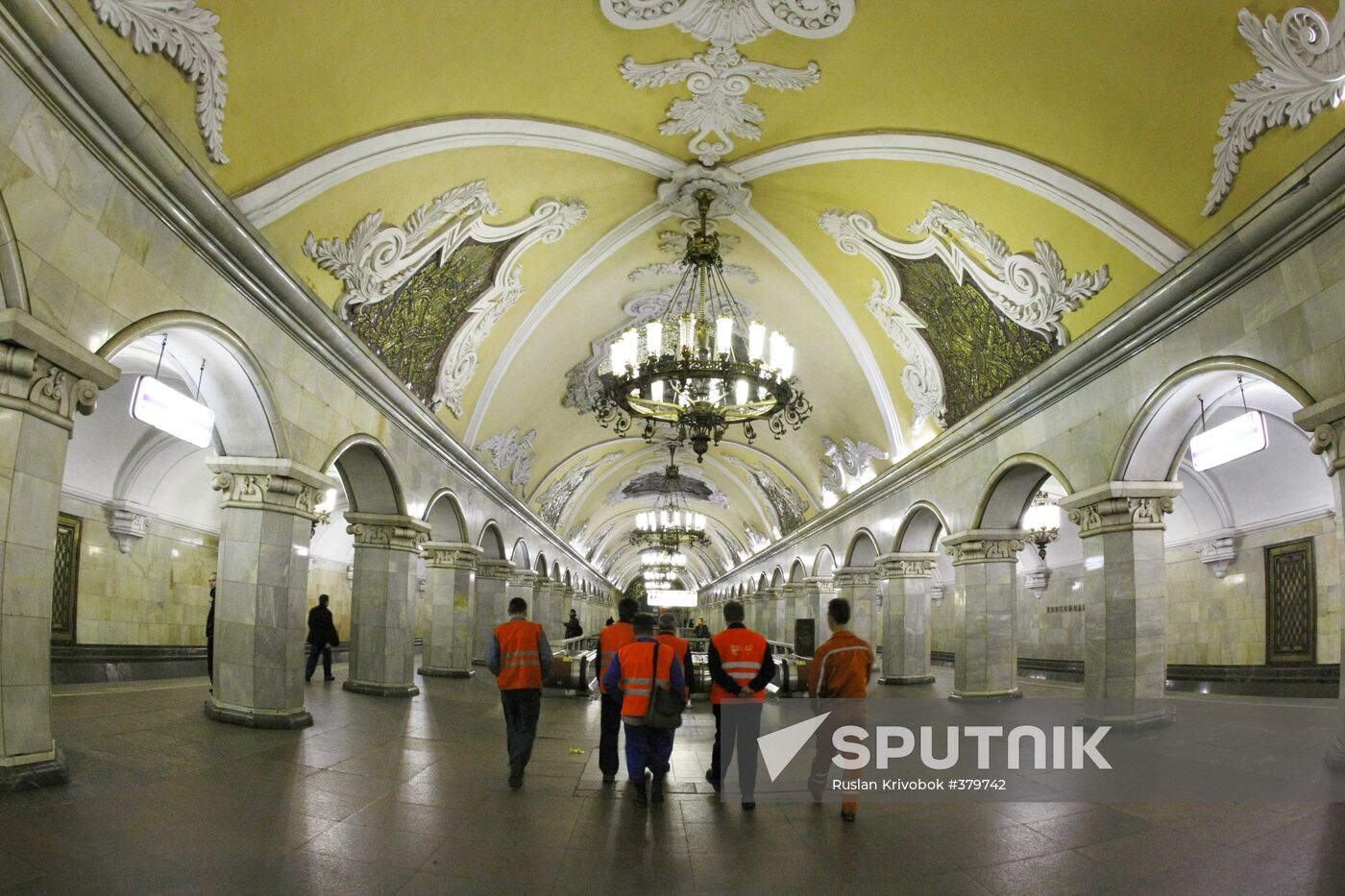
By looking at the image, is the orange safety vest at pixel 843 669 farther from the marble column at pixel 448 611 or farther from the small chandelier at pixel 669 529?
the small chandelier at pixel 669 529

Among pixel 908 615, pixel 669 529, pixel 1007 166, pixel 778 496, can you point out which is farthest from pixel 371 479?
pixel 778 496

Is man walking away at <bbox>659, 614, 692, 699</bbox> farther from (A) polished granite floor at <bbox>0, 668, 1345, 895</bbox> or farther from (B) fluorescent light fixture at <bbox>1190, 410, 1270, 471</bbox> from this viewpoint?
(B) fluorescent light fixture at <bbox>1190, 410, 1270, 471</bbox>

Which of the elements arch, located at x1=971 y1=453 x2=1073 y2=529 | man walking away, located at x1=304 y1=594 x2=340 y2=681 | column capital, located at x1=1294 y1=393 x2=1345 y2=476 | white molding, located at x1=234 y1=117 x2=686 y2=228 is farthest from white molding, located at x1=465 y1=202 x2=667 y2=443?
column capital, located at x1=1294 y1=393 x2=1345 y2=476

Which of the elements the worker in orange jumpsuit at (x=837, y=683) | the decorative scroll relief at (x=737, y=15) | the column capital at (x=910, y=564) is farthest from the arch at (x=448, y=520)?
the worker in orange jumpsuit at (x=837, y=683)

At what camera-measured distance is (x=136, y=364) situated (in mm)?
10641

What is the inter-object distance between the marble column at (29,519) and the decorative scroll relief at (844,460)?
41.2ft

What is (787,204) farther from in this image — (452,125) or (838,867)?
(838,867)

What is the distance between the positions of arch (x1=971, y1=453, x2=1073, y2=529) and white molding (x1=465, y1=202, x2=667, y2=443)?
536 cm

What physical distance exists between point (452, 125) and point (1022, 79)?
196 inches

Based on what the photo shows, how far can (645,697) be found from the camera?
539 centimetres

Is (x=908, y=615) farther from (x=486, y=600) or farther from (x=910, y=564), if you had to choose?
(x=486, y=600)

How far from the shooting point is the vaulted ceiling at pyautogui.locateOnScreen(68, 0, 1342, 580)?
19.6ft

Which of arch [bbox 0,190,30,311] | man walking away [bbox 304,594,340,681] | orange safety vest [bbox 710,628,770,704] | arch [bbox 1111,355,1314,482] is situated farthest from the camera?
man walking away [bbox 304,594,340,681]

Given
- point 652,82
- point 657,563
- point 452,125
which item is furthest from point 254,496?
point 657,563
